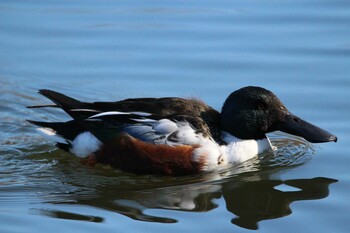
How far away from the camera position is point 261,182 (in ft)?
28.5

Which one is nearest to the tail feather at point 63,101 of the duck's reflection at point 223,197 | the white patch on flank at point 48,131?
the white patch on flank at point 48,131

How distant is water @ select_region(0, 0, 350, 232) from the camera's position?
772 centimetres

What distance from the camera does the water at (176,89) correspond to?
7.72 m

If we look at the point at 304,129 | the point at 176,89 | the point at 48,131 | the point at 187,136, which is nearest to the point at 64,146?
the point at 48,131

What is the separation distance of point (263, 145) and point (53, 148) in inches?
86.4

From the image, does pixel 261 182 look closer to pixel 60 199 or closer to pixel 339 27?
pixel 60 199

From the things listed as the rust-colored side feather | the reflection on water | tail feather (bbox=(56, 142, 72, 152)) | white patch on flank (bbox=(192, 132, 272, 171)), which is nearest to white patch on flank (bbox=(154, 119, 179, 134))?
the rust-colored side feather

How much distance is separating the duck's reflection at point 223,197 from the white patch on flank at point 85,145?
70 centimetres

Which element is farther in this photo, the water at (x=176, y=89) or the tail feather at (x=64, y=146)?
the tail feather at (x=64, y=146)

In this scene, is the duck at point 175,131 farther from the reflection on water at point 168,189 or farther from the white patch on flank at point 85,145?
the reflection on water at point 168,189

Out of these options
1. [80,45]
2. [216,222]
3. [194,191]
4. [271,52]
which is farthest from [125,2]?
[216,222]

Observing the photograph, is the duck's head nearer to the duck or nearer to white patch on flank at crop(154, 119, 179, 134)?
the duck

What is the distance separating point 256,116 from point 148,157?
1.16 metres

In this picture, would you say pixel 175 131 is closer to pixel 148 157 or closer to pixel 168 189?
pixel 148 157
